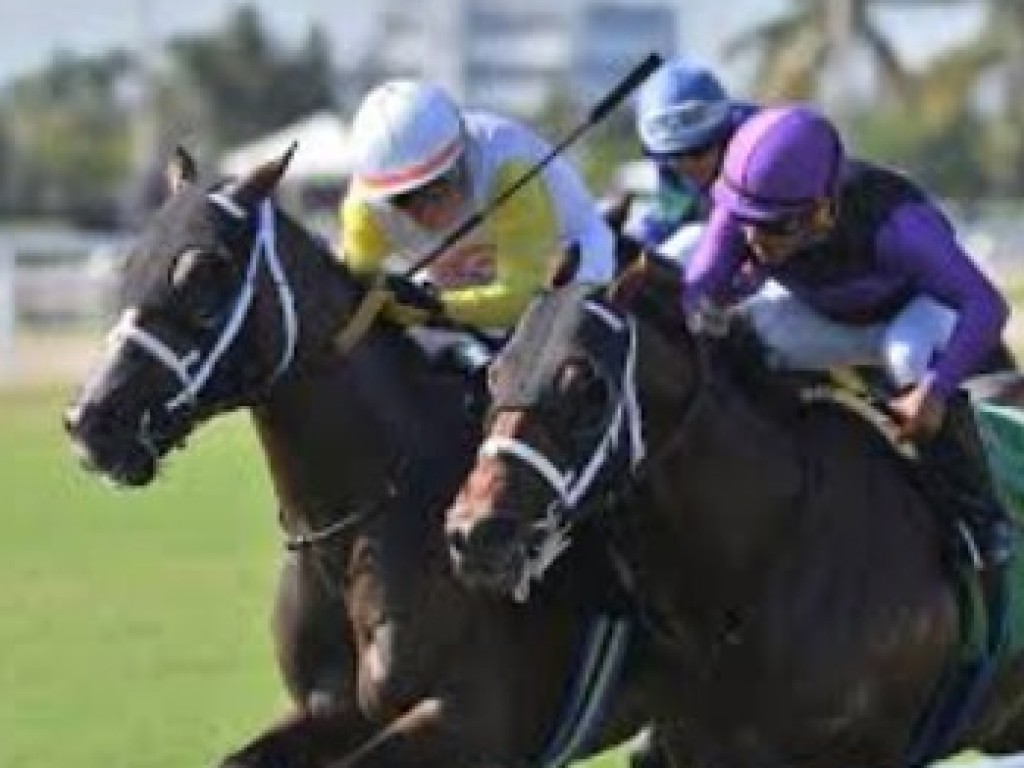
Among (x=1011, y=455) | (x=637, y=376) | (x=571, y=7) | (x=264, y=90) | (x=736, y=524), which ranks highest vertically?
(x=637, y=376)

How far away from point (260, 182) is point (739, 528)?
4.08ft

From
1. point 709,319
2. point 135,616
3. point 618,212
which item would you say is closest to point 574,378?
point 709,319

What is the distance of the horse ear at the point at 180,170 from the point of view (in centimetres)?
671

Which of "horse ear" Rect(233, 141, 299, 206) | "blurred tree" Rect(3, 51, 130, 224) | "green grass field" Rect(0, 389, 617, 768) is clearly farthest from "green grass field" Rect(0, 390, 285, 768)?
"blurred tree" Rect(3, 51, 130, 224)

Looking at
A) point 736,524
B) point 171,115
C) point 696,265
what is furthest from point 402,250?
point 171,115

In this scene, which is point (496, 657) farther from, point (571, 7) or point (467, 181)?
point (571, 7)

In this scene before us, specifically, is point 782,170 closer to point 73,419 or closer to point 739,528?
point 739,528

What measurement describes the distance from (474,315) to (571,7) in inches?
5855

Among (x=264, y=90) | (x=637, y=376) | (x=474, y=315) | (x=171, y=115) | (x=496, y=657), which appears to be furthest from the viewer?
(x=264, y=90)

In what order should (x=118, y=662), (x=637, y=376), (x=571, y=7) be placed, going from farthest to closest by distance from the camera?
(x=571, y=7), (x=118, y=662), (x=637, y=376)

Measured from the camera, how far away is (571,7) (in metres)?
155

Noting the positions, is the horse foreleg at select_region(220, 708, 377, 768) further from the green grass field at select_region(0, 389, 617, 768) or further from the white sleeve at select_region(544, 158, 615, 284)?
the green grass field at select_region(0, 389, 617, 768)

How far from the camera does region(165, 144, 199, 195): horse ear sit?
6.71 meters

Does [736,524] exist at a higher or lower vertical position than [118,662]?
higher
